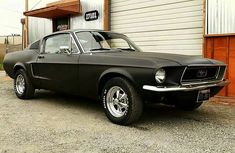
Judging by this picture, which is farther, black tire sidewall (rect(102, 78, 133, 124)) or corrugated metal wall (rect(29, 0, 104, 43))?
corrugated metal wall (rect(29, 0, 104, 43))

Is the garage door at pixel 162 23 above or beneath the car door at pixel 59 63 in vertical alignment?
above

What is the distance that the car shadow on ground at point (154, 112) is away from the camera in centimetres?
552

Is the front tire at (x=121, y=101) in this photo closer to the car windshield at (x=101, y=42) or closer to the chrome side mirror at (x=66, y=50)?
the car windshield at (x=101, y=42)

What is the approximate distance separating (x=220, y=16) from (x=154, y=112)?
3075 millimetres

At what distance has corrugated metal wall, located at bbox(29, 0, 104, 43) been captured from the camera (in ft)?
Answer: 38.4

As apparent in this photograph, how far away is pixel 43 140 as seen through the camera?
432cm

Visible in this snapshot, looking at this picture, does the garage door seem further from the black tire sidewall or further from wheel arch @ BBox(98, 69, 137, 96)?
the black tire sidewall

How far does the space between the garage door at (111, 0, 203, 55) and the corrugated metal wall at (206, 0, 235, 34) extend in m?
0.57

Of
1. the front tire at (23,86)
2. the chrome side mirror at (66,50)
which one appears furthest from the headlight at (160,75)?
the front tire at (23,86)

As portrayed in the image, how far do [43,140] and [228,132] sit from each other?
2.66 metres

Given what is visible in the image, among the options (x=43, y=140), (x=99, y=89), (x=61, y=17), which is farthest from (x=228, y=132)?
(x=61, y=17)

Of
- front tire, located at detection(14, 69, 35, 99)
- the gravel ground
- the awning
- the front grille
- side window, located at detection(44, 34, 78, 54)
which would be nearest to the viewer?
the gravel ground

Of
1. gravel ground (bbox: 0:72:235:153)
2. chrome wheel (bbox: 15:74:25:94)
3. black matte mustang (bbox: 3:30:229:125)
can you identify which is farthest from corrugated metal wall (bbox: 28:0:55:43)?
gravel ground (bbox: 0:72:235:153)

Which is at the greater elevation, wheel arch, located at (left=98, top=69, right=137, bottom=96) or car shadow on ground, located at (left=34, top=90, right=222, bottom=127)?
wheel arch, located at (left=98, top=69, right=137, bottom=96)
